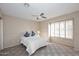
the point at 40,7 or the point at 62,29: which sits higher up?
the point at 40,7

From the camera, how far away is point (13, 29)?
650 cm

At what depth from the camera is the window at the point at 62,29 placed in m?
6.11

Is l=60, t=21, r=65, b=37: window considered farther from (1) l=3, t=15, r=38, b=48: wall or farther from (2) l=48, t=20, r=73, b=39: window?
(1) l=3, t=15, r=38, b=48: wall

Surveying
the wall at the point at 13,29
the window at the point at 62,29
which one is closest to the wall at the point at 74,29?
the window at the point at 62,29

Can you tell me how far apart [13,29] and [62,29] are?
409cm

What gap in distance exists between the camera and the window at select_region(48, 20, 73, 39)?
6106mm

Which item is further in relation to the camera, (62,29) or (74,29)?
(62,29)

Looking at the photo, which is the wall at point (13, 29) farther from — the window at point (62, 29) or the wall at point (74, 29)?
the window at point (62, 29)

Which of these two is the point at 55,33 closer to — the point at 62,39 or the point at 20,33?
the point at 62,39

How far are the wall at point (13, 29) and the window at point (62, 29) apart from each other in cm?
242

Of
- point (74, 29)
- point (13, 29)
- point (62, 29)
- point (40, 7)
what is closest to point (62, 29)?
point (62, 29)

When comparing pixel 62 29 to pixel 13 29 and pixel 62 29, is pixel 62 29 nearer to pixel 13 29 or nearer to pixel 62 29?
pixel 62 29

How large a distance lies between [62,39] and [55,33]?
113cm

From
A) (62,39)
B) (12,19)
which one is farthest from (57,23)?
(12,19)
